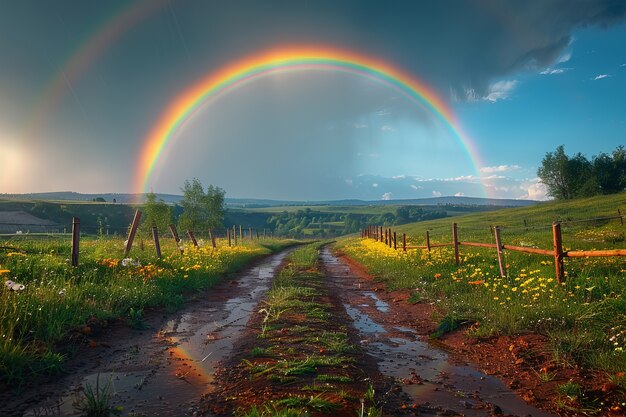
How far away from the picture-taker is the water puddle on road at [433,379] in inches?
199

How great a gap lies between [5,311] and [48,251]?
796 cm

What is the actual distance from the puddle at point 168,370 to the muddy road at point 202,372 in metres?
0.01

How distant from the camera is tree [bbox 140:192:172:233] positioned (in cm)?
4253

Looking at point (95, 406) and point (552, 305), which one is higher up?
point (552, 305)

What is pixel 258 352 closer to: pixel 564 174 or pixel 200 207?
pixel 200 207

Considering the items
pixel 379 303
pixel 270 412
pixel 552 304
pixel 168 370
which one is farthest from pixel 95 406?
pixel 379 303

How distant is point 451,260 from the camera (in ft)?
54.3

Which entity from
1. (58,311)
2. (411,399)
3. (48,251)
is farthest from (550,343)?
(48,251)

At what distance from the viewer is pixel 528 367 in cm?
635

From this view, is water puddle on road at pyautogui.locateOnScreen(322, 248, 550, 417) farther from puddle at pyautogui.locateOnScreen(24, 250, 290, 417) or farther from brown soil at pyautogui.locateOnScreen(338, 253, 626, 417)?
puddle at pyautogui.locateOnScreen(24, 250, 290, 417)

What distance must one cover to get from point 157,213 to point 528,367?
4290 cm

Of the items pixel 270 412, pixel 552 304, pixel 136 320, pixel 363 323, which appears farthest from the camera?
pixel 363 323

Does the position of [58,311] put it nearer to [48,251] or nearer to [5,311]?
[5,311]

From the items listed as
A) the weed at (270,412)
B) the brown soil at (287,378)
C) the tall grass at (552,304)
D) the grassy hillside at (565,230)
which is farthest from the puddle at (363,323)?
the grassy hillside at (565,230)
